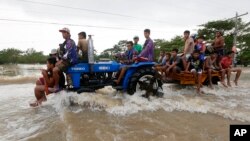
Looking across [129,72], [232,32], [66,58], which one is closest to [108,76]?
[129,72]

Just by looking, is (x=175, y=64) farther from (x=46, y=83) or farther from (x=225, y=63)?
(x=46, y=83)

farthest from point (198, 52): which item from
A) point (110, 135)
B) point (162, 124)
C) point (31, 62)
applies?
point (31, 62)

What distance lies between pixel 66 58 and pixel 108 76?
52.9 inches

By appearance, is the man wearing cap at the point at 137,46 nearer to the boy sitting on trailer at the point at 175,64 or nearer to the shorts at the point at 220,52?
the boy sitting on trailer at the point at 175,64

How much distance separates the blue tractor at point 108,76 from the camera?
26.0 feet

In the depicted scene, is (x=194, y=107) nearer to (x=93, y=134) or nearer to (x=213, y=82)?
(x=93, y=134)

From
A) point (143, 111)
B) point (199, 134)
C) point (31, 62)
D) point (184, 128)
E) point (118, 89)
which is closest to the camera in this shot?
point (199, 134)

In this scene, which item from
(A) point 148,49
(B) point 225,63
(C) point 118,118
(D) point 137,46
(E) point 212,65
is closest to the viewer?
(C) point 118,118

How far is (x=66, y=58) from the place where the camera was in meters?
7.71

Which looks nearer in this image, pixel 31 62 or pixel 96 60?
pixel 96 60

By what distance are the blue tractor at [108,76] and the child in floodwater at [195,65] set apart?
2158mm

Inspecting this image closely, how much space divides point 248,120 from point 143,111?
2.23m

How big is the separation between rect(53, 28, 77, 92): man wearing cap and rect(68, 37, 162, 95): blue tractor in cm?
15

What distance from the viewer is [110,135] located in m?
5.08
